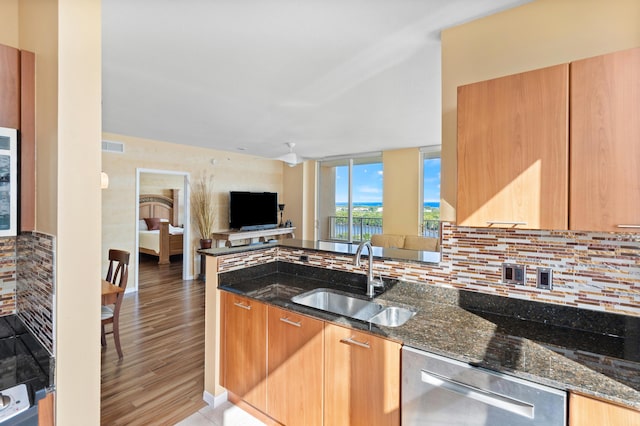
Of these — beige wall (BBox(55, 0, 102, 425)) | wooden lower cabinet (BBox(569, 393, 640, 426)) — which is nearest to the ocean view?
wooden lower cabinet (BBox(569, 393, 640, 426))

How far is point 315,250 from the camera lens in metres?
2.45

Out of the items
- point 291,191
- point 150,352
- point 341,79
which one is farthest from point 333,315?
point 291,191

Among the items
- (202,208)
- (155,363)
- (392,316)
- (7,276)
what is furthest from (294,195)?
(7,276)

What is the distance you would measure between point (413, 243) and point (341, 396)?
13.5ft

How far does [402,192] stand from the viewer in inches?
245

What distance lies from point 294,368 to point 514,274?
Answer: 133cm

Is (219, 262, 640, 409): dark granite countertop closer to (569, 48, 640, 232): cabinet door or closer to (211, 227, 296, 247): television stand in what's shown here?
(569, 48, 640, 232): cabinet door

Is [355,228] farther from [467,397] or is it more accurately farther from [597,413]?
[597,413]

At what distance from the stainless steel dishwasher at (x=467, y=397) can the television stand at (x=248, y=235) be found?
513 cm

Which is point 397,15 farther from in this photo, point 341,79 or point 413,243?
point 413,243

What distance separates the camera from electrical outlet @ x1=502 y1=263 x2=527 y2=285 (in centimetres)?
162

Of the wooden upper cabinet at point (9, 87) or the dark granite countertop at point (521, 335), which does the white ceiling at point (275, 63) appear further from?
the dark granite countertop at point (521, 335)

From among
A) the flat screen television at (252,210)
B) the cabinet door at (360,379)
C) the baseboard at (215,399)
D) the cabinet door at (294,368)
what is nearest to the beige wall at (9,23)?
the cabinet door at (294,368)

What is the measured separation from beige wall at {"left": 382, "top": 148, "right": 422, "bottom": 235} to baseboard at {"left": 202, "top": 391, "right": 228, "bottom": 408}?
183 inches
